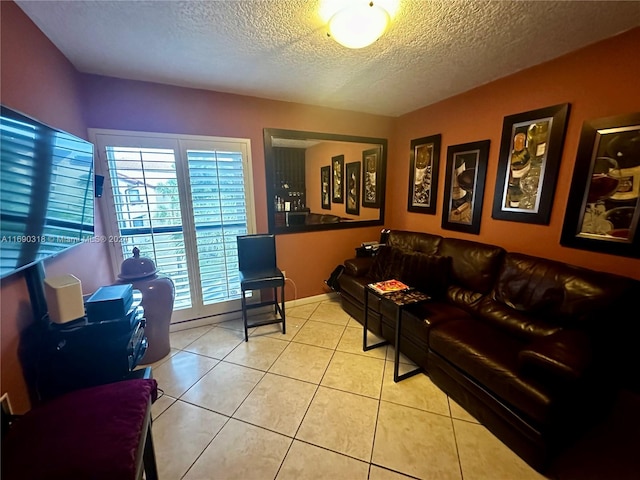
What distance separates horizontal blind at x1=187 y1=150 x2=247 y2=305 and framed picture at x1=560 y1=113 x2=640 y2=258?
2.84 meters

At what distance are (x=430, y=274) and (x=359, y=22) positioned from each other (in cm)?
197

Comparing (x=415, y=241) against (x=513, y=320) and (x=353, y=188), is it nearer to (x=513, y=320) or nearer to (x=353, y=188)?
(x=353, y=188)

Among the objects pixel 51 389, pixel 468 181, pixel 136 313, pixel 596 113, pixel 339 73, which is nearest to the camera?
pixel 51 389

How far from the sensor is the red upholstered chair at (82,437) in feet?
2.65

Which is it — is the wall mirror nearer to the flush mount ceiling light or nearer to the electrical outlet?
the flush mount ceiling light

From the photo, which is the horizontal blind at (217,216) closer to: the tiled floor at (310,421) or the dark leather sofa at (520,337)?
the tiled floor at (310,421)

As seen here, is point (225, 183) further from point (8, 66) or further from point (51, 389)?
point (51, 389)

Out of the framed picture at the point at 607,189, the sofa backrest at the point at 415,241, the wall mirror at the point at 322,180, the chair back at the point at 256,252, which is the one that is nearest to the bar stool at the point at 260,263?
the chair back at the point at 256,252

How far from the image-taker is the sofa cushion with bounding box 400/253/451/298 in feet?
7.54

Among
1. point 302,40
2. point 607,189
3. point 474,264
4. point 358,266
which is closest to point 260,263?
point 358,266

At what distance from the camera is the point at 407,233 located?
2994mm

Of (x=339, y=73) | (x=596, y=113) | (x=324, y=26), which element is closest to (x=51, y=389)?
(x=324, y=26)

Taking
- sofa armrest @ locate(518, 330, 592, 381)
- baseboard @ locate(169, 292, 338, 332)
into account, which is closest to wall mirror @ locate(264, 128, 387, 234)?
baseboard @ locate(169, 292, 338, 332)

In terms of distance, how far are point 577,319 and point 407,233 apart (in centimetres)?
165
